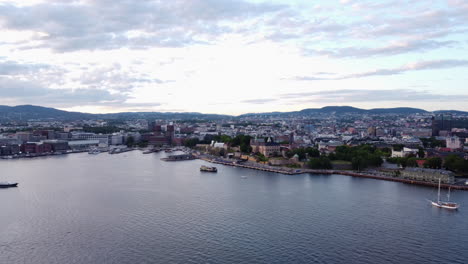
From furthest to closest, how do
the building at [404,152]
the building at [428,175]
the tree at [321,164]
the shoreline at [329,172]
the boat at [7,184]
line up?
the building at [404,152] < the tree at [321,164] < the building at [428,175] < the boat at [7,184] < the shoreline at [329,172]

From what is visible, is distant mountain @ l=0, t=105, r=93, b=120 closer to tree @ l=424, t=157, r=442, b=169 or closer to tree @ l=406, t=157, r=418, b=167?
tree @ l=406, t=157, r=418, b=167

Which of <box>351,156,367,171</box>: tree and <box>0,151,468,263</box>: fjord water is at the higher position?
<box>351,156,367,171</box>: tree

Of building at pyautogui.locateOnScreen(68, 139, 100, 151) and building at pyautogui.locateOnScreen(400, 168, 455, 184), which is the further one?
building at pyautogui.locateOnScreen(68, 139, 100, 151)

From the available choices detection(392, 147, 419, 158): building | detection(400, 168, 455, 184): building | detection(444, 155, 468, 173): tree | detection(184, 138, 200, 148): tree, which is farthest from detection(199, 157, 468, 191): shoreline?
detection(184, 138, 200, 148): tree

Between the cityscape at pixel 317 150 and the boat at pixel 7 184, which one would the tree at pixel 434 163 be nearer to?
the cityscape at pixel 317 150

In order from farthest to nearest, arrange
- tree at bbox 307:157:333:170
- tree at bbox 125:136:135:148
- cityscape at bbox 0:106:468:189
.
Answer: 1. tree at bbox 125:136:135:148
2. tree at bbox 307:157:333:170
3. cityscape at bbox 0:106:468:189

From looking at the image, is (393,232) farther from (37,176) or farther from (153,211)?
(37,176)

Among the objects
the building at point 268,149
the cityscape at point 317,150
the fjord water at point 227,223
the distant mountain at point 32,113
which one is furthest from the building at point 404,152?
the distant mountain at point 32,113

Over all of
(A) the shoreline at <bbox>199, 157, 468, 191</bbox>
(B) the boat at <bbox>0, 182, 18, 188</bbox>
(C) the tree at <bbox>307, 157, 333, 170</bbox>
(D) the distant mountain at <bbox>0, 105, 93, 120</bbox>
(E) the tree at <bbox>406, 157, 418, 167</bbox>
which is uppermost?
(D) the distant mountain at <bbox>0, 105, 93, 120</bbox>
